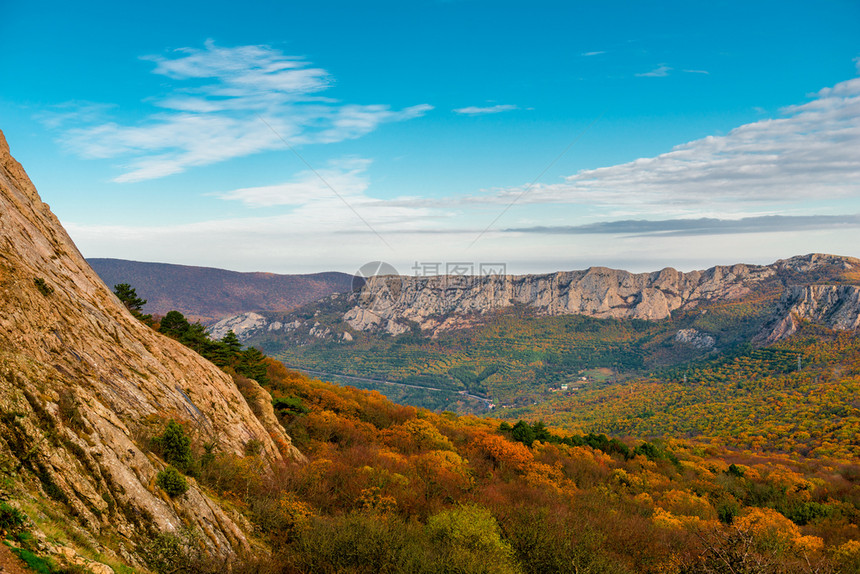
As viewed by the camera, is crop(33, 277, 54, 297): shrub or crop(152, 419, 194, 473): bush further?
crop(33, 277, 54, 297): shrub

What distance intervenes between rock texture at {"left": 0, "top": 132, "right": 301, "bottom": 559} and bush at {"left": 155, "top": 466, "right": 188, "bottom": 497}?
1.15 ft

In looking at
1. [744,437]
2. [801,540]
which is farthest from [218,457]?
[744,437]

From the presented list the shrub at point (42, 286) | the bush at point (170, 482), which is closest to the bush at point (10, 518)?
the bush at point (170, 482)

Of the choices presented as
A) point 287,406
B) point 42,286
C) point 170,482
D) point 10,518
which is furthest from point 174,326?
point 10,518

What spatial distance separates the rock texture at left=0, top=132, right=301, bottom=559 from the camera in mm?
13352

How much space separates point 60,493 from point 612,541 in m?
30.3

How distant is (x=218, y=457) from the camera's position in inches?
992

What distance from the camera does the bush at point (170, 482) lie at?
16859mm

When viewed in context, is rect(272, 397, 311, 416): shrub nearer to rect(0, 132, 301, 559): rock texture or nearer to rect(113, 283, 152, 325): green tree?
rect(0, 132, 301, 559): rock texture

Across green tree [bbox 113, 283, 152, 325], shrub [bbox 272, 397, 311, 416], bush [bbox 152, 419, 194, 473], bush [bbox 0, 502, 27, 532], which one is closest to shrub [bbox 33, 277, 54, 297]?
bush [bbox 152, 419, 194, 473]

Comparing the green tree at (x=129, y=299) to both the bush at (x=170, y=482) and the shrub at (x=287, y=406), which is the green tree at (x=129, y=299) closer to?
the shrub at (x=287, y=406)

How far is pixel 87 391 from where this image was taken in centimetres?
1789

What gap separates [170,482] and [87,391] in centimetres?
536

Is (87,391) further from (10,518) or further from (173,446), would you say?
(10,518)
